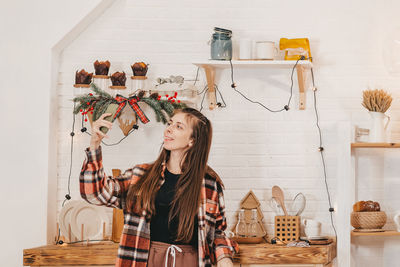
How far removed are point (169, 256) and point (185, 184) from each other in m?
0.34

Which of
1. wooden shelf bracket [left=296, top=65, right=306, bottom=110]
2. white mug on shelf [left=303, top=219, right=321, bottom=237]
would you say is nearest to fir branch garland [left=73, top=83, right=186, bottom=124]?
wooden shelf bracket [left=296, top=65, right=306, bottom=110]

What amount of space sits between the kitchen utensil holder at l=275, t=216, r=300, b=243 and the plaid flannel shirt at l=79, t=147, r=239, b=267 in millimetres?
469

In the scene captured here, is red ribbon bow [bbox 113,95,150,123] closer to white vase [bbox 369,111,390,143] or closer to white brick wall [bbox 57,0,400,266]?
white brick wall [bbox 57,0,400,266]

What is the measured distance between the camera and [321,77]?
11.2 ft

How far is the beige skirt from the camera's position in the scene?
2.54 metres

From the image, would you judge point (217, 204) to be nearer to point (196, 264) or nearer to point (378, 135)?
point (196, 264)

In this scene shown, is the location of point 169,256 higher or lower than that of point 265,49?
lower

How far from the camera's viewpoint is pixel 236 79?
3.42 m

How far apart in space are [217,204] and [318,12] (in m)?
1.45

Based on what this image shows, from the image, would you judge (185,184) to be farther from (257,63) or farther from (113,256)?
(257,63)

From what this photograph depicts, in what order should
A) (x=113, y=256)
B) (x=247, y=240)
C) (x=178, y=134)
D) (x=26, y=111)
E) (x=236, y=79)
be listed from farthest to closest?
(x=236, y=79) < (x=26, y=111) < (x=247, y=240) < (x=113, y=256) < (x=178, y=134)

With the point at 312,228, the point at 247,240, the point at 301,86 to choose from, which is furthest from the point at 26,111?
the point at 312,228

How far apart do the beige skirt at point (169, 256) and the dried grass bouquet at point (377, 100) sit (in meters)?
1.35

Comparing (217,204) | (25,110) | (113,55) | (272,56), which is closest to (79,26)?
(113,55)
